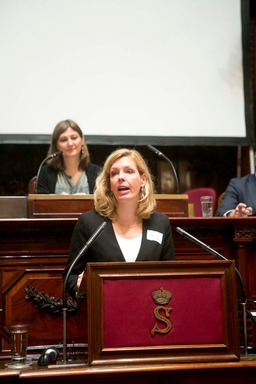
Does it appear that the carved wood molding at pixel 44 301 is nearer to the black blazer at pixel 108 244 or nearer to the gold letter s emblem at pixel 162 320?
the black blazer at pixel 108 244

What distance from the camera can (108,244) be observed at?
2.21 metres

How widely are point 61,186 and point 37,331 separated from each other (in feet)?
3.67

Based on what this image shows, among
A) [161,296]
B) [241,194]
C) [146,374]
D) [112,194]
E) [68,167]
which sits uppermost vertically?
[68,167]

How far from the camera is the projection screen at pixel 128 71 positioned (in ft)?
15.3

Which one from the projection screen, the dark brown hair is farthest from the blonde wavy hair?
the projection screen

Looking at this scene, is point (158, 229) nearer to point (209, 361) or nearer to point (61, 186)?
point (209, 361)

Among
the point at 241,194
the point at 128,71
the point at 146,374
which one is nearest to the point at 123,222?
the point at 146,374

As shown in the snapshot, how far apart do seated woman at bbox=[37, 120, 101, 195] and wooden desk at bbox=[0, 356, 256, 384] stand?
Result: 1952 millimetres

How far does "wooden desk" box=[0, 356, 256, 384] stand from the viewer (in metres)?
1.58

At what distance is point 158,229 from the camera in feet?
7.79

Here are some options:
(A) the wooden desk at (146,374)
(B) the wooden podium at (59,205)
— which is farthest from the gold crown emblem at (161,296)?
(B) the wooden podium at (59,205)

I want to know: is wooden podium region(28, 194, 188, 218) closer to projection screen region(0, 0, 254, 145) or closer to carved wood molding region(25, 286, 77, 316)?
carved wood molding region(25, 286, 77, 316)

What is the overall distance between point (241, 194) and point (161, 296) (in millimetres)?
2100

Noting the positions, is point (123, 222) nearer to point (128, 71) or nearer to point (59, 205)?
point (59, 205)
